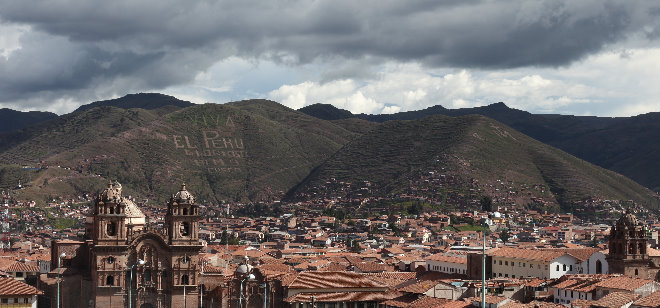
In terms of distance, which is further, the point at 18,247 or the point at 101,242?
the point at 18,247

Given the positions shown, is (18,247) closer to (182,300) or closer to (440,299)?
(182,300)

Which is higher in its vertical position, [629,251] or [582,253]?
[629,251]

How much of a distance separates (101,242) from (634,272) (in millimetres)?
54411

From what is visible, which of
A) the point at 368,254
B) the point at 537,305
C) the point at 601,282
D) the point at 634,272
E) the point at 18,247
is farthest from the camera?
the point at 18,247

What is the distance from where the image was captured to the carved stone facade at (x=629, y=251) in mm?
112188

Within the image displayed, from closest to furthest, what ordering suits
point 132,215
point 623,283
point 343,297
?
point 623,283, point 343,297, point 132,215

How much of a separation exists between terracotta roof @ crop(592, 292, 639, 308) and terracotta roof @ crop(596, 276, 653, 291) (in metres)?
2.14

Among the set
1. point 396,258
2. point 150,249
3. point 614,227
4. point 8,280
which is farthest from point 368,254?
point 8,280

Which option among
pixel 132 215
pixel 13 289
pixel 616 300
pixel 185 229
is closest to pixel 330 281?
pixel 185 229

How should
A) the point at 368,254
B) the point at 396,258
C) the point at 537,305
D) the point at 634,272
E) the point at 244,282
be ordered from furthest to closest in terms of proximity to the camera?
the point at 368,254
the point at 396,258
the point at 634,272
the point at 244,282
the point at 537,305

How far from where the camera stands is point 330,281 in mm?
101188

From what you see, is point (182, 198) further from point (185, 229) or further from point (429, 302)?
point (429, 302)

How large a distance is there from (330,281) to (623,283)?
87.7ft

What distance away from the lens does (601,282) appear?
9281cm
